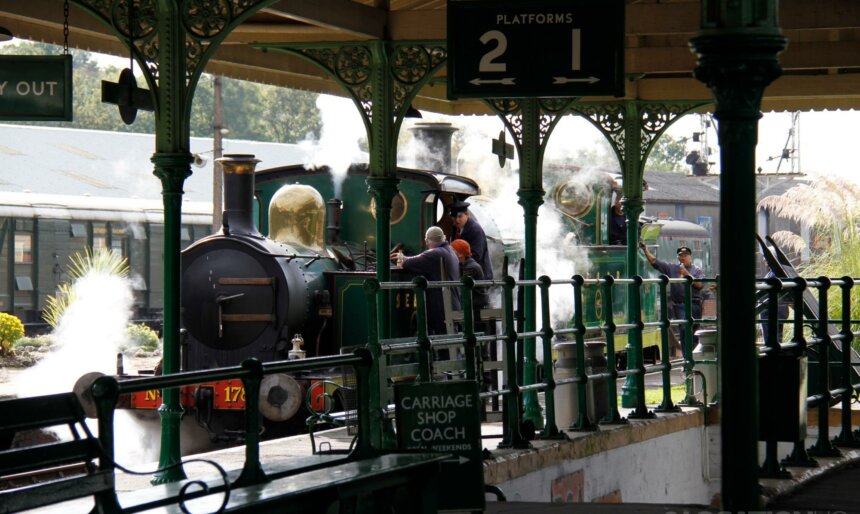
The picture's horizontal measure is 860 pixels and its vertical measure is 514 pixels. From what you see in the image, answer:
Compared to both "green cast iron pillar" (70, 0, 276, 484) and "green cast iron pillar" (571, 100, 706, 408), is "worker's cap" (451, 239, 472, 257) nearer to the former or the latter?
"green cast iron pillar" (571, 100, 706, 408)

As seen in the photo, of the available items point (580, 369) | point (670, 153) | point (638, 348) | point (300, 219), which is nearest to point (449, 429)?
point (580, 369)

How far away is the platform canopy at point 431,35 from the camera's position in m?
10.3

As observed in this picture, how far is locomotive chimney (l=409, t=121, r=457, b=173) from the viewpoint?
→ 18734 mm

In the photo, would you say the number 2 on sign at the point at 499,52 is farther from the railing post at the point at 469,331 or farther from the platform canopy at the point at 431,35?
the platform canopy at the point at 431,35

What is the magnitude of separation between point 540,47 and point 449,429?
8.36ft

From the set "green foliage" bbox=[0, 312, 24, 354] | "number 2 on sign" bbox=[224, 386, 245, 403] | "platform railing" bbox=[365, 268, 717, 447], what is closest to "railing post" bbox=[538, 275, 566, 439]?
"platform railing" bbox=[365, 268, 717, 447]

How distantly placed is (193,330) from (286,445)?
3.70 meters

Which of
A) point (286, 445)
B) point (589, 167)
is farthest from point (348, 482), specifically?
point (589, 167)

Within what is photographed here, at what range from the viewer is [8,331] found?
26.9 m

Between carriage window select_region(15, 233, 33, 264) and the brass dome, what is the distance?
1734cm

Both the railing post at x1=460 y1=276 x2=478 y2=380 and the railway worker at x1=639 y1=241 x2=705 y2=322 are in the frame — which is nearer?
the railing post at x1=460 y1=276 x2=478 y2=380

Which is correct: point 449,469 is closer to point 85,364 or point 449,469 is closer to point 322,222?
point 322,222

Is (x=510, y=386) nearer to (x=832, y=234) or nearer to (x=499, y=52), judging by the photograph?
(x=499, y=52)

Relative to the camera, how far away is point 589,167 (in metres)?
20.6
